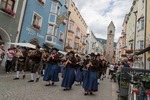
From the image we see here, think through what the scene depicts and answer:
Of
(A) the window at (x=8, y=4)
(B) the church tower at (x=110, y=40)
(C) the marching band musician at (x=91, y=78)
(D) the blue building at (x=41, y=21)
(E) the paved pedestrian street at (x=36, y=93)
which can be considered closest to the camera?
(E) the paved pedestrian street at (x=36, y=93)

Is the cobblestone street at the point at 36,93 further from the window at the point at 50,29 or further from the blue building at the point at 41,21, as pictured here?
the window at the point at 50,29

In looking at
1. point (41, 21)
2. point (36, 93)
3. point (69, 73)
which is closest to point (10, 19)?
point (41, 21)

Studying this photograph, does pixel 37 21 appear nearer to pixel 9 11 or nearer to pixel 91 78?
pixel 9 11

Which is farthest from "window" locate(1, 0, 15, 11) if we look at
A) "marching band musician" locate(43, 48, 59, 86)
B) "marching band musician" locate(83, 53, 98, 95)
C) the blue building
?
"marching band musician" locate(83, 53, 98, 95)

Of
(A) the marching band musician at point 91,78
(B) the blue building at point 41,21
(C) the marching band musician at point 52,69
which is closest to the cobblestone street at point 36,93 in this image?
(A) the marching band musician at point 91,78

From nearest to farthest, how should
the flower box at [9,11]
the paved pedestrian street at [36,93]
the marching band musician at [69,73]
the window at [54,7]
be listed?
the paved pedestrian street at [36,93]
the marching band musician at [69,73]
the flower box at [9,11]
the window at [54,7]

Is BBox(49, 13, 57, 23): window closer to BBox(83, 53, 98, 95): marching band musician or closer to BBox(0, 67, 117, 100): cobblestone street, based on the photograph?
BBox(0, 67, 117, 100): cobblestone street

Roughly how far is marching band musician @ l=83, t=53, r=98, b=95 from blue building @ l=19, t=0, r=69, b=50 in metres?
11.0

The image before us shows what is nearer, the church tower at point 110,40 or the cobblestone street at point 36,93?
the cobblestone street at point 36,93

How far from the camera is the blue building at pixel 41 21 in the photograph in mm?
17844

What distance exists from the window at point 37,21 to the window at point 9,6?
12.4 ft

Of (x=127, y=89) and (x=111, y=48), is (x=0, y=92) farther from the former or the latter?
(x=111, y=48)

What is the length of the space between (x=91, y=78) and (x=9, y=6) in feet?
36.8

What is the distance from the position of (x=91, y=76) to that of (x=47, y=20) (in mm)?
16633
